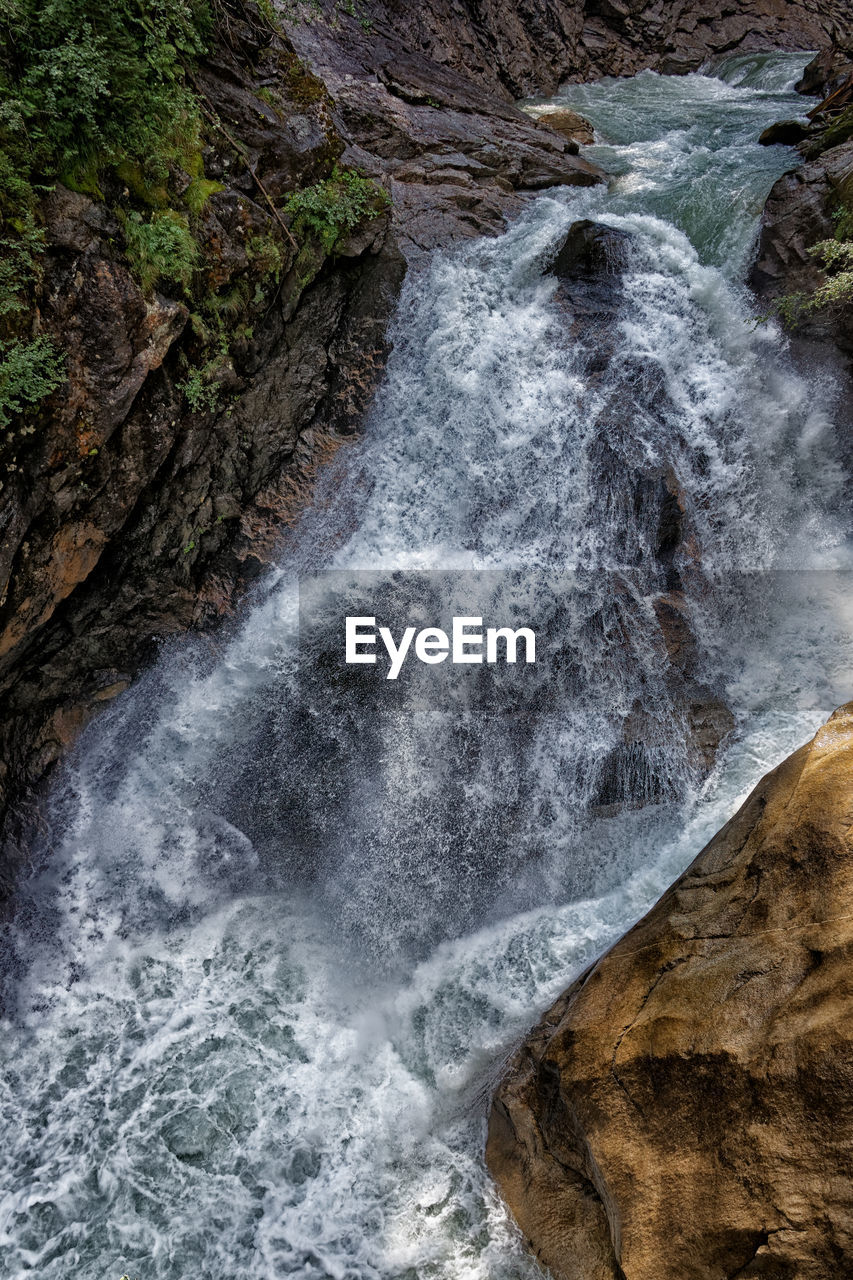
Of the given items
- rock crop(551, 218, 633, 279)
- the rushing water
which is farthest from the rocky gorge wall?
rock crop(551, 218, 633, 279)

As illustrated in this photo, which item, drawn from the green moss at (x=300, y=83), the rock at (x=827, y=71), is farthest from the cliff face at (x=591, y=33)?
the green moss at (x=300, y=83)

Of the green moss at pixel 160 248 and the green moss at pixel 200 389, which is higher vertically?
the green moss at pixel 160 248

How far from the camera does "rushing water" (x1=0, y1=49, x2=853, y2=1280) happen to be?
4.86 metres

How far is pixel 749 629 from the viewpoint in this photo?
7.78m

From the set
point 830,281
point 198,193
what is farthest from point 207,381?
point 830,281

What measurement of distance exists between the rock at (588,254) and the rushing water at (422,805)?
1.00 ft

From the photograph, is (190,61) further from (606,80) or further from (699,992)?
(606,80)

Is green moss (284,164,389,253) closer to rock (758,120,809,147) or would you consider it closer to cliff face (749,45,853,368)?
cliff face (749,45,853,368)

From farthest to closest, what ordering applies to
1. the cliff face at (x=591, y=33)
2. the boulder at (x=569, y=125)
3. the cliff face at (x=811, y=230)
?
1. the cliff face at (x=591, y=33)
2. the boulder at (x=569, y=125)
3. the cliff face at (x=811, y=230)

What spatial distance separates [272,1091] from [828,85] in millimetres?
18948

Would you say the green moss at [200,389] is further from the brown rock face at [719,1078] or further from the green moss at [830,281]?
the green moss at [830,281]

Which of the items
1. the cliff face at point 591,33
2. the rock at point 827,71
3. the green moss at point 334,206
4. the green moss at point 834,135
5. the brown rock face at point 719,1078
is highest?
the cliff face at point 591,33

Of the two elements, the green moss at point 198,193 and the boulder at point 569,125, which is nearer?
the green moss at point 198,193

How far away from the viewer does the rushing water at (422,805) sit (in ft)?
15.9
